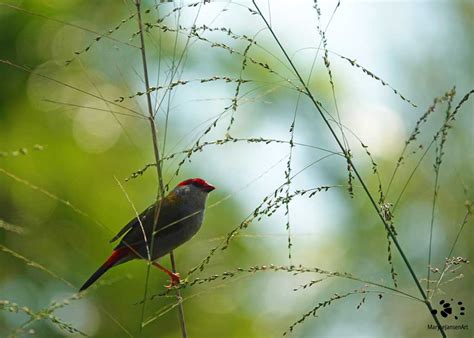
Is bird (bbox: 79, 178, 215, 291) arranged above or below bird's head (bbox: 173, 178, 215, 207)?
below

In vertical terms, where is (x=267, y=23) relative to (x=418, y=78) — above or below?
below

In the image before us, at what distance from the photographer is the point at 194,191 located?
4.84 metres

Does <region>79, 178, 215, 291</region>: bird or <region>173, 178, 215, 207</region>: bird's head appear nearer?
<region>79, 178, 215, 291</region>: bird

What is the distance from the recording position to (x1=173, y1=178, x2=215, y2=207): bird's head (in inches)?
186

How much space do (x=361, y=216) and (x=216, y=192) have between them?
9.30 ft

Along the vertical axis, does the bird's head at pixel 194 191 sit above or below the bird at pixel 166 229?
above

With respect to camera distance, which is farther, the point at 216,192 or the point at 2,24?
the point at 2,24

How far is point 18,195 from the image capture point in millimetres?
9766


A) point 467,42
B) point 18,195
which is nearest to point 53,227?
point 18,195

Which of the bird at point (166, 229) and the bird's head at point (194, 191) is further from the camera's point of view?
the bird's head at point (194, 191)

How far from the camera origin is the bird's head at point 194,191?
4.72m

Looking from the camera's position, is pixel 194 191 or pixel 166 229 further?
pixel 194 191

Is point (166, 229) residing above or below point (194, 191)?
below

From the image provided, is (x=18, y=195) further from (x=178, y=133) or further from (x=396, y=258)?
(x=396, y=258)
